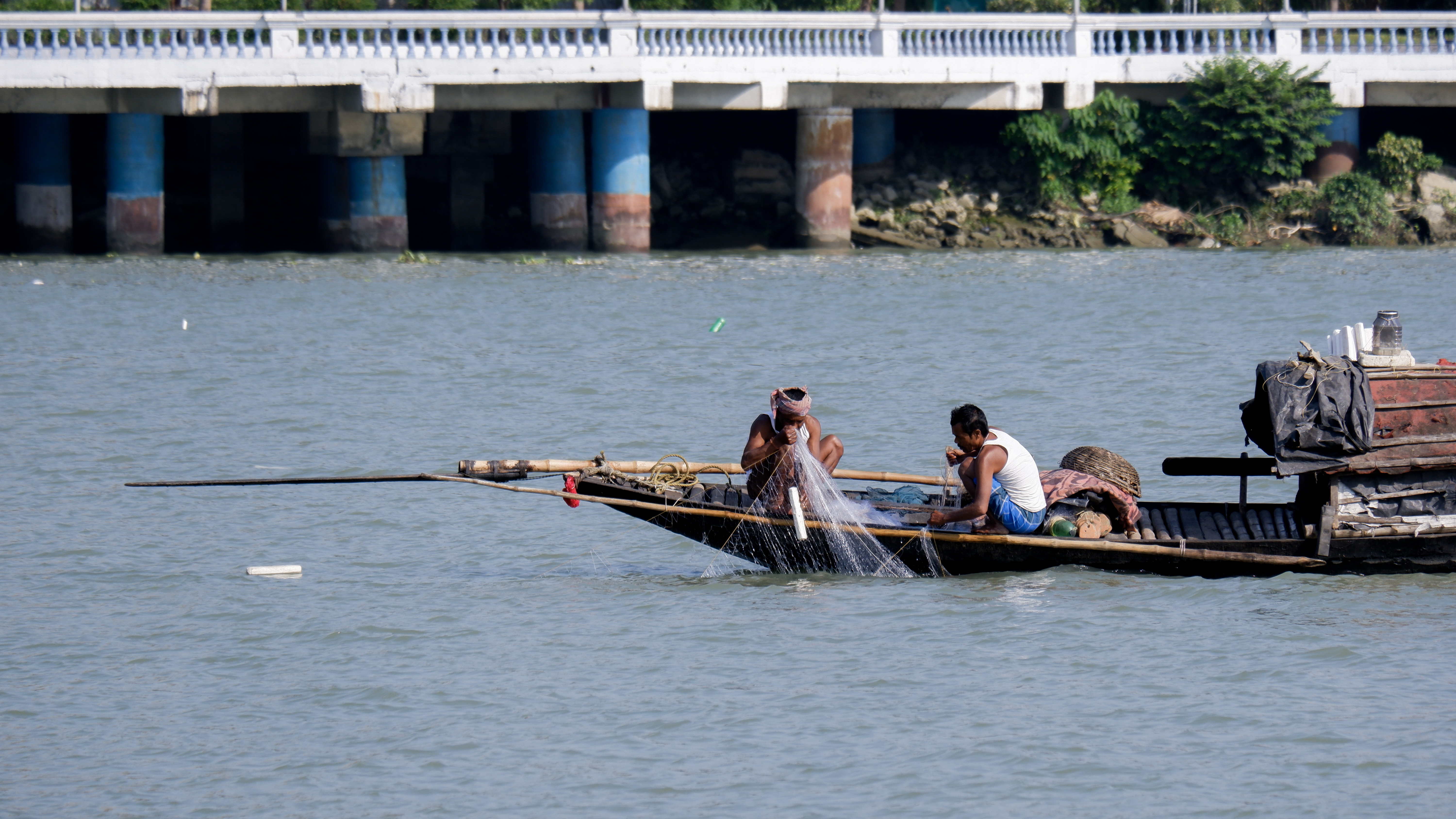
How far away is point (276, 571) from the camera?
463 inches

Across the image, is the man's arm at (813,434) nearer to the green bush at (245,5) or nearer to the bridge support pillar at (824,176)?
the bridge support pillar at (824,176)

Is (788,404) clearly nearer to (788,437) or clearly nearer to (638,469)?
(788,437)

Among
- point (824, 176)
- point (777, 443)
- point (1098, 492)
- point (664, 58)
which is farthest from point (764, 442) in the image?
point (824, 176)

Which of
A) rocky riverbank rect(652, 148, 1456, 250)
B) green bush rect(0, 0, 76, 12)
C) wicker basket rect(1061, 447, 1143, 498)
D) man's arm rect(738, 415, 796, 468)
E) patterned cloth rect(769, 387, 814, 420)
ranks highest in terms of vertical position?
green bush rect(0, 0, 76, 12)

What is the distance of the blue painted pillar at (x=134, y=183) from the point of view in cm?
2964

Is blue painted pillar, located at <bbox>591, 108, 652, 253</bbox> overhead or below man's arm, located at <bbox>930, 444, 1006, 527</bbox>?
overhead

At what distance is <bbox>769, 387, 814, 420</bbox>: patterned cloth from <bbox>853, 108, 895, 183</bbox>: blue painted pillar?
78.2ft

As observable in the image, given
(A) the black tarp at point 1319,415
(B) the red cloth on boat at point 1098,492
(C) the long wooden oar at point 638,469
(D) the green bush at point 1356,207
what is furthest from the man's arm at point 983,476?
(D) the green bush at point 1356,207

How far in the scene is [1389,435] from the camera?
10594mm

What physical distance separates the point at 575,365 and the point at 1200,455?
7.81 m

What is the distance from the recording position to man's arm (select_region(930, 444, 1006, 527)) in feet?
35.0

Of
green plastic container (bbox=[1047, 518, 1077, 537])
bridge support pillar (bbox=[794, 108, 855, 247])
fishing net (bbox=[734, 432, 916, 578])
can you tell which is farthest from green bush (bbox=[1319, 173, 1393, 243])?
fishing net (bbox=[734, 432, 916, 578])

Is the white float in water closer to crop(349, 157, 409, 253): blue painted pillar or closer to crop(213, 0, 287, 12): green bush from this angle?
crop(349, 157, 409, 253): blue painted pillar

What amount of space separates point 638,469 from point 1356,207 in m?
24.8
